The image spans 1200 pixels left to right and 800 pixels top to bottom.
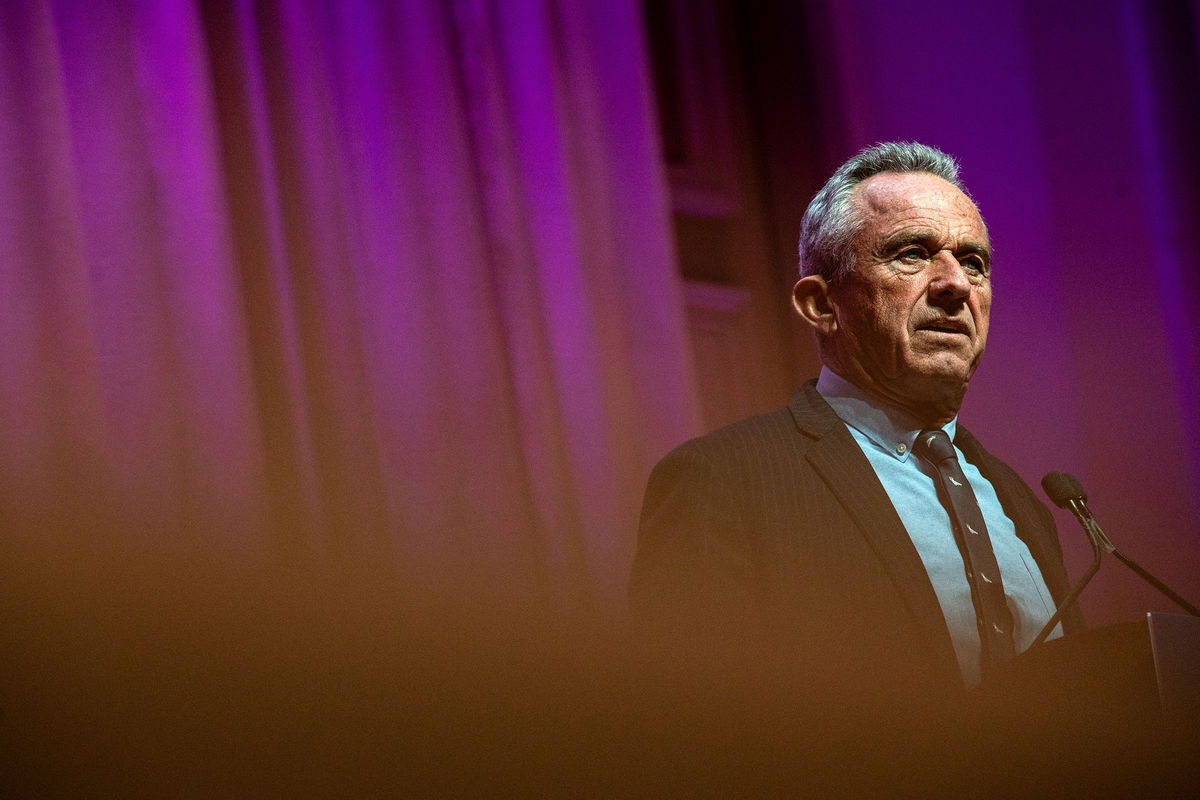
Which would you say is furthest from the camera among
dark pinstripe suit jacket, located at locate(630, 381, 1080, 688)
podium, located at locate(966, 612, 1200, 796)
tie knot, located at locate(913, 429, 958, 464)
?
tie knot, located at locate(913, 429, 958, 464)

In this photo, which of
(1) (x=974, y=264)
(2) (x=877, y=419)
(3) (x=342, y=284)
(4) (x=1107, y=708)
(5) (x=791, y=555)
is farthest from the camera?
(3) (x=342, y=284)

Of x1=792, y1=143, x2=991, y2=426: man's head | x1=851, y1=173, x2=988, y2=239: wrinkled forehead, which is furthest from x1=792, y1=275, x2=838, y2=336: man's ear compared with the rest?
x1=851, y1=173, x2=988, y2=239: wrinkled forehead

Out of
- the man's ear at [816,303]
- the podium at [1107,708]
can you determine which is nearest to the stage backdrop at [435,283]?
the man's ear at [816,303]

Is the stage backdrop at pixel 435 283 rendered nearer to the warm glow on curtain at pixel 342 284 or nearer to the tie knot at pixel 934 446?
the warm glow on curtain at pixel 342 284

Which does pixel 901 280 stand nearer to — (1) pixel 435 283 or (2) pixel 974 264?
(2) pixel 974 264

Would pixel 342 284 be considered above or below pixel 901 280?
above

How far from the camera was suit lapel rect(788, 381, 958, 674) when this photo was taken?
4.58 feet

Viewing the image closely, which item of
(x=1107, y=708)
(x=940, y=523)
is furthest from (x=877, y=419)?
(x=1107, y=708)

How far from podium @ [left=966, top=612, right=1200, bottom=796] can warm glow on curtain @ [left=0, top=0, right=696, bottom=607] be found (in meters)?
1.17

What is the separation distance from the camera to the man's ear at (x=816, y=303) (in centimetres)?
183

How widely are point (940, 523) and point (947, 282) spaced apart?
358 mm

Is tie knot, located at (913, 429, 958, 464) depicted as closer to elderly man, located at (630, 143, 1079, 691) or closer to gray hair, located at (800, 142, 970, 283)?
elderly man, located at (630, 143, 1079, 691)

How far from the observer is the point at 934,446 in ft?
5.45

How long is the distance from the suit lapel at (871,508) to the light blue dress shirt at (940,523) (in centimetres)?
5
